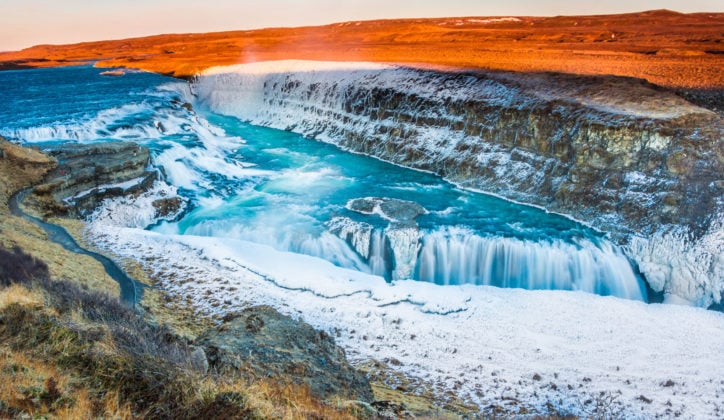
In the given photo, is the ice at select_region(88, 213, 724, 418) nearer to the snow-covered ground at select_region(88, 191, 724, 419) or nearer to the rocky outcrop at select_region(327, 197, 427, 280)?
the snow-covered ground at select_region(88, 191, 724, 419)

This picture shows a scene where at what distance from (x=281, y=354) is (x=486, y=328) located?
6248 millimetres

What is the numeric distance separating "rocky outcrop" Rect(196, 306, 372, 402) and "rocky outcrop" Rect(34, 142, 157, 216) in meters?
12.0

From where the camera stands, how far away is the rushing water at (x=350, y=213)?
16859 millimetres

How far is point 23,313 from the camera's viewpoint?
6660mm

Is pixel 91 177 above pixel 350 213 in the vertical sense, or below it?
above

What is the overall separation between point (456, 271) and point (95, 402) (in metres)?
13.4

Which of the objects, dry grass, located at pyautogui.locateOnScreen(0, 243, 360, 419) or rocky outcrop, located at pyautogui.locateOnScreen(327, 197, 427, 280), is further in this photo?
rocky outcrop, located at pyautogui.locateOnScreen(327, 197, 427, 280)

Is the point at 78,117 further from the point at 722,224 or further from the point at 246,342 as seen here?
the point at 722,224

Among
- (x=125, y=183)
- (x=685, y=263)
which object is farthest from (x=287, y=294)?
(x=685, y=263)

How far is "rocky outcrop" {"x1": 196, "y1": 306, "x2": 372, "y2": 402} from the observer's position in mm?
7715

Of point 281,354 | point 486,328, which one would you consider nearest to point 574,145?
point 486,328

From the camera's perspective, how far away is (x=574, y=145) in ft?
70.1

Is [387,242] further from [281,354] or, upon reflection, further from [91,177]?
[91,177]

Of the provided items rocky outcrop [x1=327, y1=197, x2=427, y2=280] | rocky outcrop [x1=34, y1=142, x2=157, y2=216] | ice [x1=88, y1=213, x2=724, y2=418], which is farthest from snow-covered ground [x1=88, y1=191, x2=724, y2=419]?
rocky outcrop [x1=34, y1=142, x2=157, y2=216]
